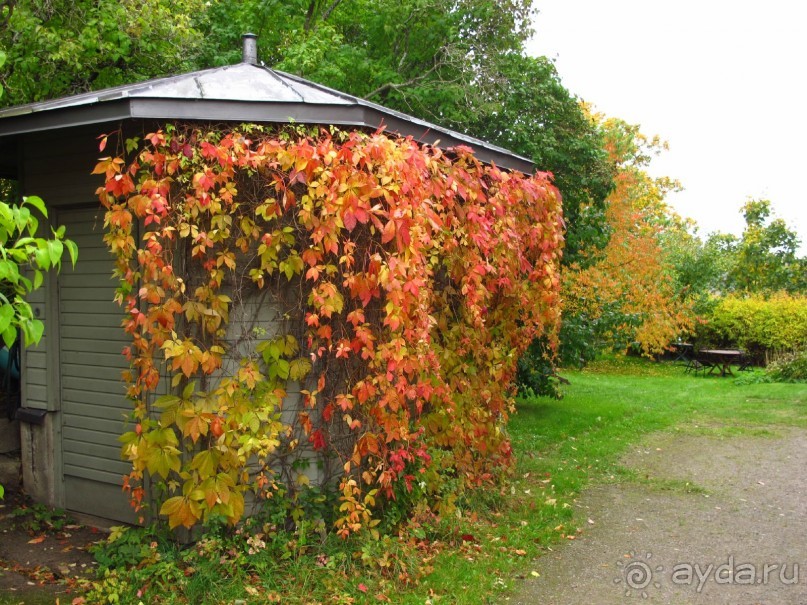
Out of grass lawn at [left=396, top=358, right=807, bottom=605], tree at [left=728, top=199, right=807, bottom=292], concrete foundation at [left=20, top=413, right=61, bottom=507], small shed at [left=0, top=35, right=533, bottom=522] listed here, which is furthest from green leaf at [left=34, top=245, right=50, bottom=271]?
tree at [left=728, top=199, right=807, bottom=292]

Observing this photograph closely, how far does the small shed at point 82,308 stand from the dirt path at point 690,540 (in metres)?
3.20

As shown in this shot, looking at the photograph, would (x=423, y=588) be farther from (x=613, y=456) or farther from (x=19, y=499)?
(x=613, y=456)

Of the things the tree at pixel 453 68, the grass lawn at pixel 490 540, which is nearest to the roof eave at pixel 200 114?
the grass lawn at pixel 490 540

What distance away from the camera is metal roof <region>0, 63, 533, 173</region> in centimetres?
446

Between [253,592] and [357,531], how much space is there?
85 cm

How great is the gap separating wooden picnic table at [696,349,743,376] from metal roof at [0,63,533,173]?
14.3 metres

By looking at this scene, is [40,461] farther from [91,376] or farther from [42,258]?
[42,258]

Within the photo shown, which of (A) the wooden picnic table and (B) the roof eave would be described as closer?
(B) the roof eave

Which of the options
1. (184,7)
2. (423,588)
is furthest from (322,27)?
(423,588)

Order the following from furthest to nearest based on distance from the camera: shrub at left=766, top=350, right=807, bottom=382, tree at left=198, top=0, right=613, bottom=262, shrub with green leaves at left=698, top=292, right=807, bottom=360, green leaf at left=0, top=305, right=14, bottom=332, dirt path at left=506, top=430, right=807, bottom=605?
shrub with green leaves at left=698, top=292, right=807, bottom=360 → shrub at left=766, top=350, right=807, bottom=382 → tree at left=198, top=0, right=613, bottom=262 → dirt path at left=506, top=430, right=807, bottom=605 → green leaf at left=0, top=305, right=14, bottom=332

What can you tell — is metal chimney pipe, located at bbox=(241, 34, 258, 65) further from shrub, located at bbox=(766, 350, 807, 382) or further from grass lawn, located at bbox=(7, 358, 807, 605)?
shrub, located at bbox=(766, 350, 807, 382)

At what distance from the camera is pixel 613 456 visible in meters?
8.40

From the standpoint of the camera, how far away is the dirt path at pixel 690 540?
4711 mm

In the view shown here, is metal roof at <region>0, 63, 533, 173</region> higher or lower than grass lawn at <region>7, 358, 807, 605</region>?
higher
